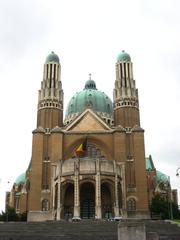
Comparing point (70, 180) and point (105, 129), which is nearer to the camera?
point (70, 180)

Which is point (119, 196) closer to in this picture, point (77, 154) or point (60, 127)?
point (77, 154)

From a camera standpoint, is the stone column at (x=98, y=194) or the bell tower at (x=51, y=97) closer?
the stone column at (x=98, y=194)

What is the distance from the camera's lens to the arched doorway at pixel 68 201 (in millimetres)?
50562

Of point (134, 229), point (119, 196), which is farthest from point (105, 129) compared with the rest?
point (134, 229)

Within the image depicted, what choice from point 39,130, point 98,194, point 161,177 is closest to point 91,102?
point 39,130

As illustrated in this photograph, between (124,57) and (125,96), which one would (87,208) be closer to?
(125,96)

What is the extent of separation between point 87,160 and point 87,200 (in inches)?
257

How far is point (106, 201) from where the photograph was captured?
51.7 metres

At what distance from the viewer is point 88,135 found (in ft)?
188

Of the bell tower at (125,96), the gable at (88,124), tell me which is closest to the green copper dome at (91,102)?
the bell tower at (125,96)

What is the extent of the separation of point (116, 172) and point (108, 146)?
316 inches

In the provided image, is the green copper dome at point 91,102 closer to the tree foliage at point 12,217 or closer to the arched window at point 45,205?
the arched window at point 45,205

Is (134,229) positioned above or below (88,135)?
below

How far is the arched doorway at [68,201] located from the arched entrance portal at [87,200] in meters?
1.69
